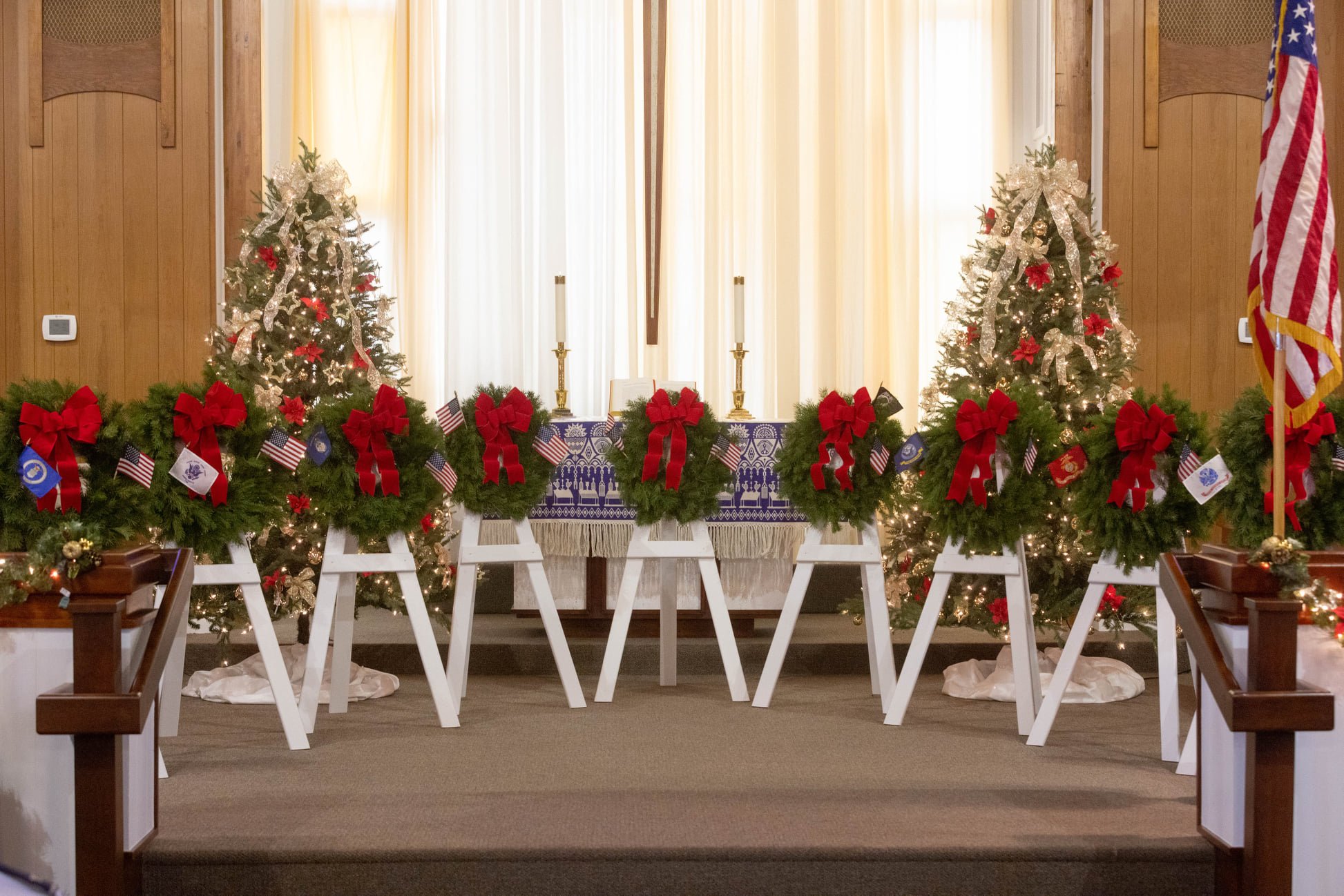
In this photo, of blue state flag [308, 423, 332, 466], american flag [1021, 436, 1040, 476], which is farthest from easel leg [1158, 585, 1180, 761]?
blue state flag [308, 423, 332, 466]

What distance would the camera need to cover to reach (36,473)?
341 centimetres

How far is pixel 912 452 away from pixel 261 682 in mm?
2671

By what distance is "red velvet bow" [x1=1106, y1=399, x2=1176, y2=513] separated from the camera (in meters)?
3.62

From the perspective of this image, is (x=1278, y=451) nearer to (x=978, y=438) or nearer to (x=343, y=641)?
(x=978, y=438)

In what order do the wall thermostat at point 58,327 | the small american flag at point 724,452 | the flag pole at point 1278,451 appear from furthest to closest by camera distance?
the wall thermostat at point 58,327
the small american flag at point 724,452
the flag pole at point 1278,451

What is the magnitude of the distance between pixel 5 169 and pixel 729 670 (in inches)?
176

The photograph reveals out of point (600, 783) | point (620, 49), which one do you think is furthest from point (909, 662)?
point (620, 49)

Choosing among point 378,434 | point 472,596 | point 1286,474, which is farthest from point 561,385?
point 1286,474

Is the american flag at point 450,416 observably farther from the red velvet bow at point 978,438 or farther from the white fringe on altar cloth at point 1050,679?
the white fringe on altar cloth at point 1050,679

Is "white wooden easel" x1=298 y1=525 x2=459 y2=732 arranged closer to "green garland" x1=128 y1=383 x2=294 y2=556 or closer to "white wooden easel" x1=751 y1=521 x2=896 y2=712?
"green garland" x1=128 y1=383 x2=294 y2=556

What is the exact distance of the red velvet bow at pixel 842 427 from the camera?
4.25 meters

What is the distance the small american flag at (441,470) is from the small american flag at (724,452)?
38.2 inches

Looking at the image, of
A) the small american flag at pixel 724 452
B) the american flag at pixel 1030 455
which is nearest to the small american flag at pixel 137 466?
the small american flag at pixel 724 452

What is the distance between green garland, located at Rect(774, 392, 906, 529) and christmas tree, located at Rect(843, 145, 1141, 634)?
0.32m
